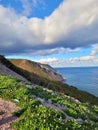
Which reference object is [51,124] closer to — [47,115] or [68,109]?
[47,115]

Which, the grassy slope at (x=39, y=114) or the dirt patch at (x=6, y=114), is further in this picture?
A: the dirt patch at (x=6, y=114)

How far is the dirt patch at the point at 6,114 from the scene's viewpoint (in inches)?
630

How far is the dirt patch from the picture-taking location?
15991 millimetres

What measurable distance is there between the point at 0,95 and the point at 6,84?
2801 mm

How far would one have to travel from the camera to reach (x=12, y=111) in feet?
57.8

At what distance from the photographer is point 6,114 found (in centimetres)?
1722

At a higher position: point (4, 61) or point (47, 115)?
point (4, 61)

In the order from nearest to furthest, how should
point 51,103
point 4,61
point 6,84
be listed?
point 51,103 → point 6,84 → point 4,61

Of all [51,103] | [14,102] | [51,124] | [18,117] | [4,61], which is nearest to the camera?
[51,124]

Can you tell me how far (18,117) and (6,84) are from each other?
6819mm

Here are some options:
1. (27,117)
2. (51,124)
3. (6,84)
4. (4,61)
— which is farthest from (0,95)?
(4,61)

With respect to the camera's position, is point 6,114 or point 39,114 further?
point 6,114

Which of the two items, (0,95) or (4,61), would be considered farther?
(4,61)

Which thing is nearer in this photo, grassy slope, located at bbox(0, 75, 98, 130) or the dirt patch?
grassy slope, located at bbox(0, 75, 98, 130)
